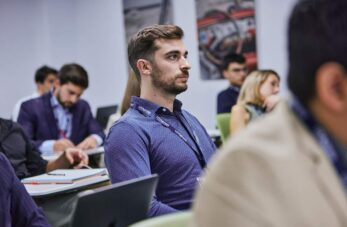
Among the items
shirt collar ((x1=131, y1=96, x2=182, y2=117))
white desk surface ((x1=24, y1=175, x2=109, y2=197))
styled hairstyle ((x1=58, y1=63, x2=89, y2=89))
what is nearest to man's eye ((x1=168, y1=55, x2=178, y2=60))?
shirt collar ((x1=131, y1=96, x2=182, y2=117))

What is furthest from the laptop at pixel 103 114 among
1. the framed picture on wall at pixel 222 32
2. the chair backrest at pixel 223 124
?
the chair backrest at pixel 223 124

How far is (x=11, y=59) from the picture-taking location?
728 cm

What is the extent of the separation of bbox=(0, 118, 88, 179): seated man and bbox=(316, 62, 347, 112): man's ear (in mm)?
2577

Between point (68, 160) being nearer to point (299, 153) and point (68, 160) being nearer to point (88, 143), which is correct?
point (88, 143)

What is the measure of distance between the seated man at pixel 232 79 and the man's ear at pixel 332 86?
15.4ft

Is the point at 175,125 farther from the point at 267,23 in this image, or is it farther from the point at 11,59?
the point at 11,59

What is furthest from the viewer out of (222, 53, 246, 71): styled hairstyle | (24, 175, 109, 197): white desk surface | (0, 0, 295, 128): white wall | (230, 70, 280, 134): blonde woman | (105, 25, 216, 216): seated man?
(0, 0, 295, 128): white wall

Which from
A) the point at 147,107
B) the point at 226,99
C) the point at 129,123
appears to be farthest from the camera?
the point at 226,99

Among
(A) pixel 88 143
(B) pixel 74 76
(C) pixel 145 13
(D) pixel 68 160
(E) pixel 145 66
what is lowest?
(A) pixel 88 143

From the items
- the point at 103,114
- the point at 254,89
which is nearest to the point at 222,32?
the point at 103,114

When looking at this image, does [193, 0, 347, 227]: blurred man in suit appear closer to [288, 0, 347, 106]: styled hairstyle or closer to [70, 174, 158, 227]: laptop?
[288, 0, 347, 106]: styled hairstyle

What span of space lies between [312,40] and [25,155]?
2749mm

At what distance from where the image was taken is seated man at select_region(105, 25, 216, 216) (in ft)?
6.85

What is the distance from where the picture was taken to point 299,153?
77 centimetres
